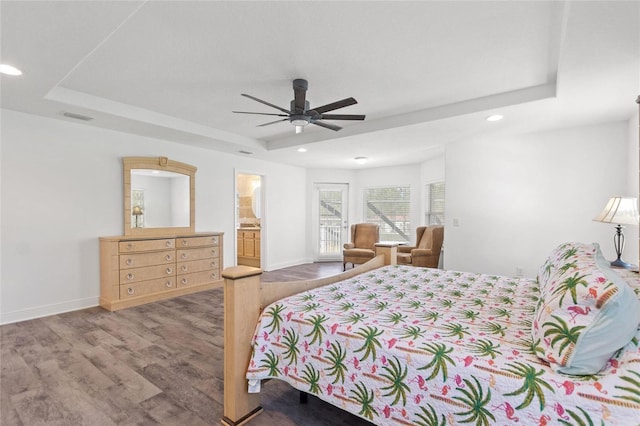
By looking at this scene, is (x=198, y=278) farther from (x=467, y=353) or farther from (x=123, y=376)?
(x=467, y=353)

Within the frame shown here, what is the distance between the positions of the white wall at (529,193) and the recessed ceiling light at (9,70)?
15.8ft

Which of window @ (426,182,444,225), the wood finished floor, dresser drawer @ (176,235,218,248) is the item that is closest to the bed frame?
the wood finished floor

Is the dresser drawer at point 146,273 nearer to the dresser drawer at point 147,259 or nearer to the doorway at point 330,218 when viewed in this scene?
the dresser drawer at point 147,259

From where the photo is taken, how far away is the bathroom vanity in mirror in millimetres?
3783

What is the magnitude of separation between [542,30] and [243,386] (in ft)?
9.70

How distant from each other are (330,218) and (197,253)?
11.9 ft

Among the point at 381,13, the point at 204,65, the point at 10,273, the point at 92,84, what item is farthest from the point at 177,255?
Result: the point at 381,13

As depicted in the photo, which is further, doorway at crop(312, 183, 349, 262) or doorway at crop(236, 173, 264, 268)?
doorway at crop(312, 183, 349, 262)

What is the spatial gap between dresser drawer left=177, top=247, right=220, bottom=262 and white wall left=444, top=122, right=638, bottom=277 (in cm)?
360

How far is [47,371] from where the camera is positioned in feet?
7.43

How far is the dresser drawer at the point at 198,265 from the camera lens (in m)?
4.42

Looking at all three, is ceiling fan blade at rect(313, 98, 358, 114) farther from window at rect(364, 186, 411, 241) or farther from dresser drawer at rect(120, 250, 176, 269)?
window at rect(364, 186, 411, 241)

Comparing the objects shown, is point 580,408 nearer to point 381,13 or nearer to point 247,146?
point 381,13

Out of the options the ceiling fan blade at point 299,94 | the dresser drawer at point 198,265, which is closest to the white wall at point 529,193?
the ceiling fan blade at point 299,94
